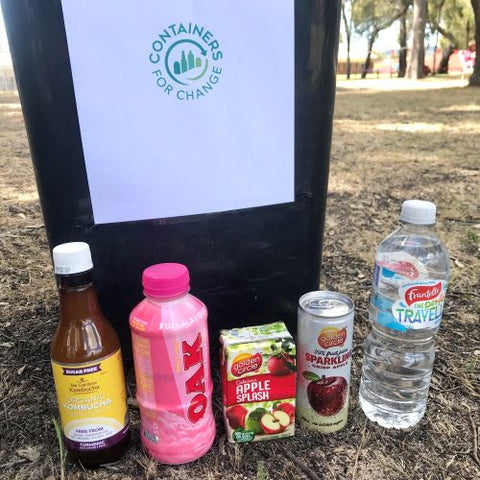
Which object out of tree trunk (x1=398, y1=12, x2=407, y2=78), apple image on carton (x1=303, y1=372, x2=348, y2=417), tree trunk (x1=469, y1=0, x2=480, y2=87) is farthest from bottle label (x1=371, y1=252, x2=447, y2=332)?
tree trunk (x1=398, y1=12, x2=407, y2=78)

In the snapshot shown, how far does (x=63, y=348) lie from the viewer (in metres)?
1.13

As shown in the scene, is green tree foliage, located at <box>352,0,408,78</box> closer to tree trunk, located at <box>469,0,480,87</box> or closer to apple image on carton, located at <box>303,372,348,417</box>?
tree trunk, located at <box>469,0,480,87</box>

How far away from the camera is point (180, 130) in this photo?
50.8 inches

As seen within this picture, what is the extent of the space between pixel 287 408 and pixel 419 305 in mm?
455

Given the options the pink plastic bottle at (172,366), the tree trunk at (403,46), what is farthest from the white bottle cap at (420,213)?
the tree trunk at (403,46)

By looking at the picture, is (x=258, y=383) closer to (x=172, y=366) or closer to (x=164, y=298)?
(x=172, y=366)

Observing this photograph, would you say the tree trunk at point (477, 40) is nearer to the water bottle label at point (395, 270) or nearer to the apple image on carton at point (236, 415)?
the water bottle label at point (395, 270)

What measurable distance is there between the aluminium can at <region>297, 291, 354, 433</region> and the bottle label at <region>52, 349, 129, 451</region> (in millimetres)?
491

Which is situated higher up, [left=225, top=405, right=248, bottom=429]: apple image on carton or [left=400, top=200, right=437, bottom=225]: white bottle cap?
[left=400, top=200, right=437, bottom=225]: white bottle cap

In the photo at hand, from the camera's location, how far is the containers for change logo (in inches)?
47.1

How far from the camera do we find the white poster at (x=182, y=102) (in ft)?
3.85

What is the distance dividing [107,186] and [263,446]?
0.84 meters

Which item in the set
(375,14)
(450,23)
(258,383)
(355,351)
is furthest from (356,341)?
(450,23)

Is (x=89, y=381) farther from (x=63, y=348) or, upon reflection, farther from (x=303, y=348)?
(x=303, y=348)
